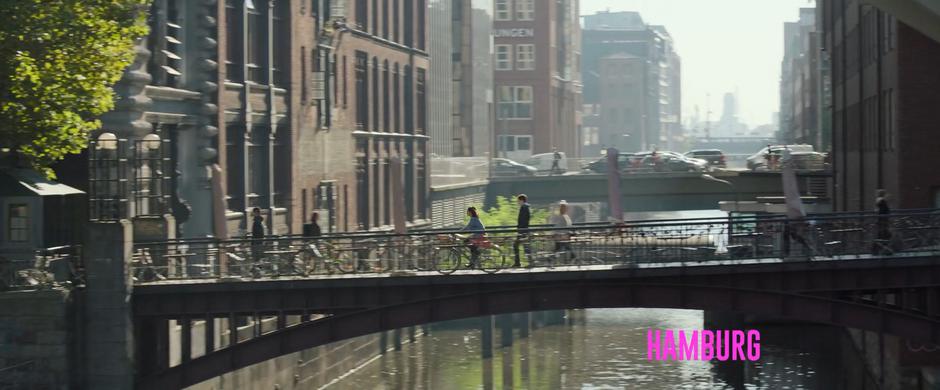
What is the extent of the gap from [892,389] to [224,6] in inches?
860

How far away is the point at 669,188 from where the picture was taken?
85.2m

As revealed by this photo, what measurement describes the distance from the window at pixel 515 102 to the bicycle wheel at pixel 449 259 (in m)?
93.9

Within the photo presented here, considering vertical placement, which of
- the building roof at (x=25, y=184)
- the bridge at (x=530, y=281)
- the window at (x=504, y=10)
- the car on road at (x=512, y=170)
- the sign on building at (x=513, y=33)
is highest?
the window at (x=504, y=10)

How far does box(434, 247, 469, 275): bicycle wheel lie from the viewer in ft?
118

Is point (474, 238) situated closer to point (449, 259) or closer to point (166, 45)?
point (449, 259)

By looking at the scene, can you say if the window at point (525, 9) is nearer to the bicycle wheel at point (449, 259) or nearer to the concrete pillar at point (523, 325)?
the concrete pillar at point (523, 325)

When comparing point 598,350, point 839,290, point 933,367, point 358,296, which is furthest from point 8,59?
point 598,350

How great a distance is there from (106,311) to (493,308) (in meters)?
7.94

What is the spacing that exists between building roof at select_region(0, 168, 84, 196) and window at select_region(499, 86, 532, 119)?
312 ft

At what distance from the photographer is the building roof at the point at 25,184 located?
3516cm

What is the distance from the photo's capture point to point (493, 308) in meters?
35.6

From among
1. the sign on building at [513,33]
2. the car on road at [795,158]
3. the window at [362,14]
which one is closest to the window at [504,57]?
the sign on building at [513,33]

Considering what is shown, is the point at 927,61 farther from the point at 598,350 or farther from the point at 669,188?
the point at 669,188

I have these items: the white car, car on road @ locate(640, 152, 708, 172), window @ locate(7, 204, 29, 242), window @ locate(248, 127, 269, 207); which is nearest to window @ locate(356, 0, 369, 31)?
window @ locate(248, 127, 269, 207)
